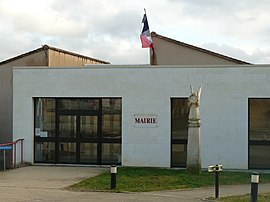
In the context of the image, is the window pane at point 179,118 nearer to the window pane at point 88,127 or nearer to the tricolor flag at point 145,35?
the window pane at point 88,127

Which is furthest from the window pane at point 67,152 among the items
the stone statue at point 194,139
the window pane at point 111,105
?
the stone statue at point 194,139

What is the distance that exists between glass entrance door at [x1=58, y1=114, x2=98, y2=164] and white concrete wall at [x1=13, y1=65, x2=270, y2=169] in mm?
1039

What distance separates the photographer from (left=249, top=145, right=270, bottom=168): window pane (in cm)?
2088

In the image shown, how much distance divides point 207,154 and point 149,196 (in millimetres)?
7620

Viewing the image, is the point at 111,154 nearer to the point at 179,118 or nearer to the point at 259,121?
the point at 179,118

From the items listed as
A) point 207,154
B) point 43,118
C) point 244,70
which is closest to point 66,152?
point 43,118

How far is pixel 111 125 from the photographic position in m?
21.8

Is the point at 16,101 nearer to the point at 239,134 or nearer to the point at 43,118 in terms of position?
the point at 43,118

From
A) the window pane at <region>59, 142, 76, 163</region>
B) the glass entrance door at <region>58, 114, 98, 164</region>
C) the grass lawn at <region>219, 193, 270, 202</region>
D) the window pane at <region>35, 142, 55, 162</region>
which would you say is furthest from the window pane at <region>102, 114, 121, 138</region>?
the grass lawn at <region>219, 193, 270, 202</region>

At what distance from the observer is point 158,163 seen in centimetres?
2131

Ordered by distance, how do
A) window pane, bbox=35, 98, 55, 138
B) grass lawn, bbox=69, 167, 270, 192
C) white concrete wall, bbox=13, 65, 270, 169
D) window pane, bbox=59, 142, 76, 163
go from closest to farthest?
grass lawn, bbox=69, 167, 270, 192, white concrete wall, bbox=13, 65, 270, 169, window pane, bbox=59, 142, 76, 163, window pane, bbox=35, 98, 55, 138

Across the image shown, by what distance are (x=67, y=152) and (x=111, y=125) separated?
2.19 meters

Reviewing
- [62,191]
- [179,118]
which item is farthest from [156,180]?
[179,118]

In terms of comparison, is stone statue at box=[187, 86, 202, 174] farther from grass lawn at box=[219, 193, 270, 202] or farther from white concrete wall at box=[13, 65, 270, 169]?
grass lawn at box=[219, 193, 270, 202]
